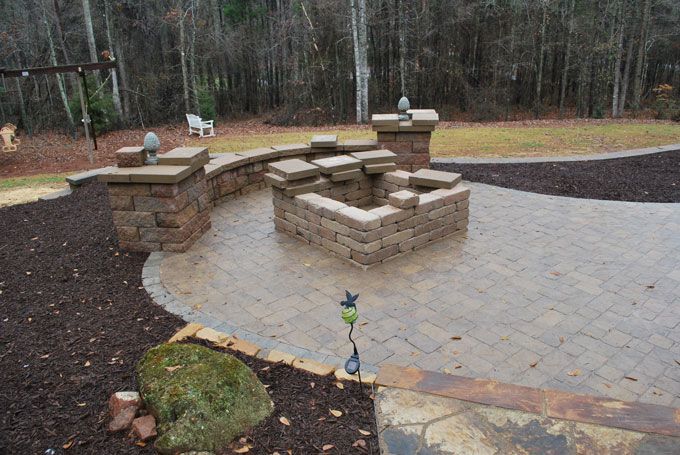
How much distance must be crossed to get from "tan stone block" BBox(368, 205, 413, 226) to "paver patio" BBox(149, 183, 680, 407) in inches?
17.5

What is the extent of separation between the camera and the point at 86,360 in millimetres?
3574

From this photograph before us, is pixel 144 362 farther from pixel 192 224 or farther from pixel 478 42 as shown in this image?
pixel 478 42

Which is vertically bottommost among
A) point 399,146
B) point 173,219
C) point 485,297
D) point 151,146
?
point 485,297

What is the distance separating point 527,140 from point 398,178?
780cm

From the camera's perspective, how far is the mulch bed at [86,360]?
280cm

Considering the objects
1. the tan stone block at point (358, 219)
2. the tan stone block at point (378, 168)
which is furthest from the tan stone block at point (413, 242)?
the tan stone block at point (378, 168)

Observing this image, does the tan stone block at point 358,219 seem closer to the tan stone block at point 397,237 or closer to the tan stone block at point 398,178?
the tan stone block at point 397,237

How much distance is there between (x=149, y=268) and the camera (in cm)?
521

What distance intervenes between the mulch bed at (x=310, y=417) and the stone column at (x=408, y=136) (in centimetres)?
547

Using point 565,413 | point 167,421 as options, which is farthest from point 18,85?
point 565,413

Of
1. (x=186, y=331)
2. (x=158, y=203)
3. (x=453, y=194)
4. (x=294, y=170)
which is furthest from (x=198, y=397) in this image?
(x=453, y=194)

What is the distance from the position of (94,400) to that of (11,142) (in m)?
15.3

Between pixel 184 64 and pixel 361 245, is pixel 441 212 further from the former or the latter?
pixel 184 64

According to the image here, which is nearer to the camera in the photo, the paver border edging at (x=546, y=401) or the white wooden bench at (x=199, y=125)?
the paver border edging at (x=546, y=401)
